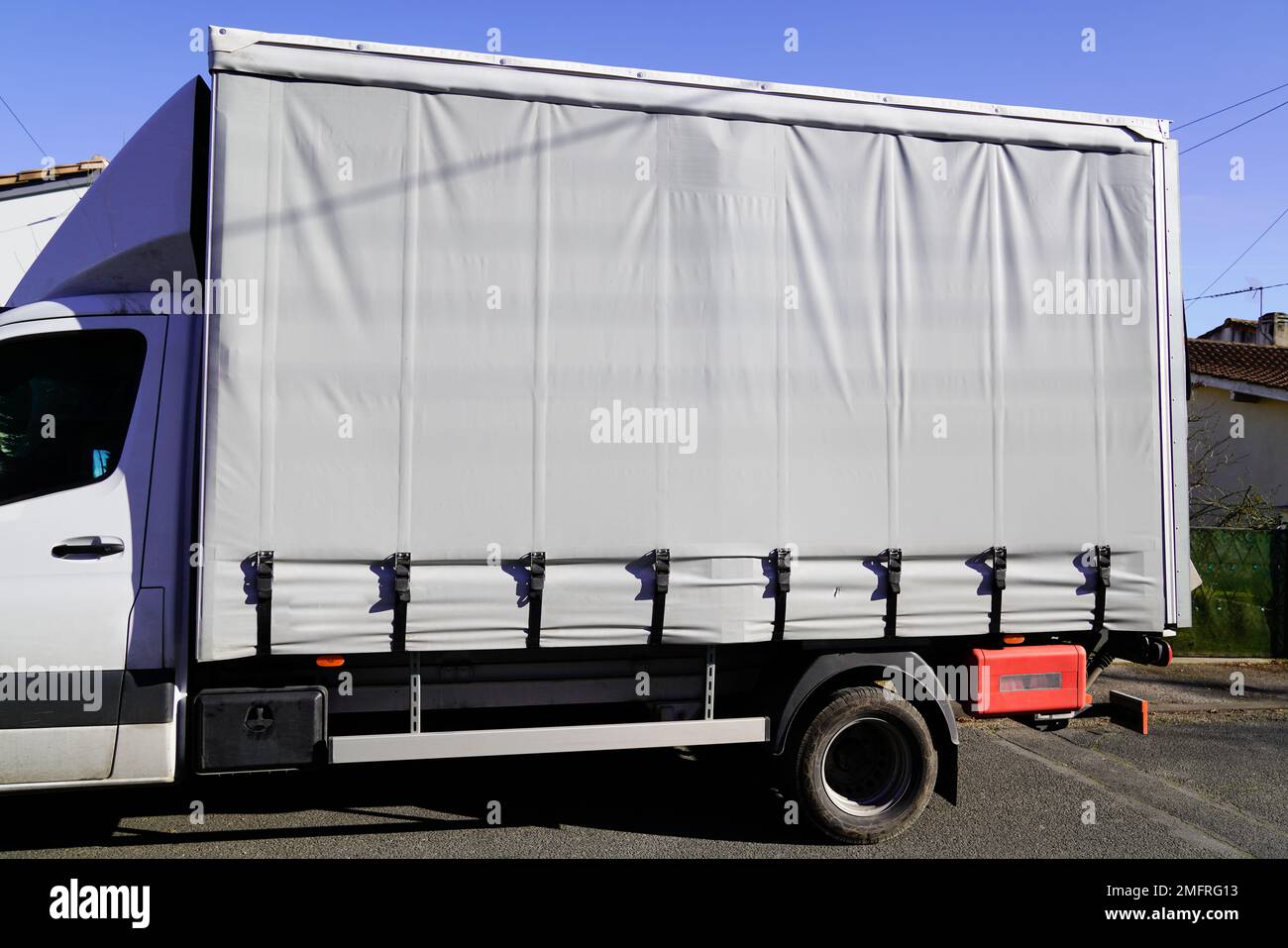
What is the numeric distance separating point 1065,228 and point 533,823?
13.9 ft

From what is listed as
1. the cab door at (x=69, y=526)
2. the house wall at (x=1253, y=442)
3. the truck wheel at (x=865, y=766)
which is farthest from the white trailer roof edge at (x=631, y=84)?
the house wall at (x=1253, y=442)

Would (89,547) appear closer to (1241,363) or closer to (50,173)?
(50,173)

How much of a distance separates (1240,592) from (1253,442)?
780cm

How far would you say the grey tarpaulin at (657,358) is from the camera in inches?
153

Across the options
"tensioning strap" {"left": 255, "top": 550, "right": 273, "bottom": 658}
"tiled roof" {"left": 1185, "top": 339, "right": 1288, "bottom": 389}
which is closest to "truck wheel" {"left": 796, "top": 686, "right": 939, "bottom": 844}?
"tensioning strap" {"left": 255, "top": 550, "right": 273, "bottom": 658}

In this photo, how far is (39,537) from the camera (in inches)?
153

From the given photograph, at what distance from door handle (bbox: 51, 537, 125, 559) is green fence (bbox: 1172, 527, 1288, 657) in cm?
1038

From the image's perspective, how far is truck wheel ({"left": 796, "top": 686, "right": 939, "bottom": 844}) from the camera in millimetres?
4570

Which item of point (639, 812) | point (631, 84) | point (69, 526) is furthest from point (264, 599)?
point (631, 84)

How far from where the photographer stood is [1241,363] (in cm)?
1797

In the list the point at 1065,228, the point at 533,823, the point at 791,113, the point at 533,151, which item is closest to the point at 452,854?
the point at 533,823

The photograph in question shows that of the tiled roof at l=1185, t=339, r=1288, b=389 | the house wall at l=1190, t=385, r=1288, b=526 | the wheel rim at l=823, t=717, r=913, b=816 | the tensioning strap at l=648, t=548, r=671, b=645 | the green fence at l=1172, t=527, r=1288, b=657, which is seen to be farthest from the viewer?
the tiled roof at l=1185, t=339, r=1288, b=389

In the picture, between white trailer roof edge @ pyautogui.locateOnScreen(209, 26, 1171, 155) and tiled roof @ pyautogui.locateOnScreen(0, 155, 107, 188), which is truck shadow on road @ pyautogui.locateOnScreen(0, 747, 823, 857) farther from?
tiled roof @ pyautogui.locateOnScreen(0, 155, 107, 188)

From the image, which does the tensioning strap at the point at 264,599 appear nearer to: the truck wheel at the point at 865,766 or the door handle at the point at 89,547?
the door handle at the point at 89,547
